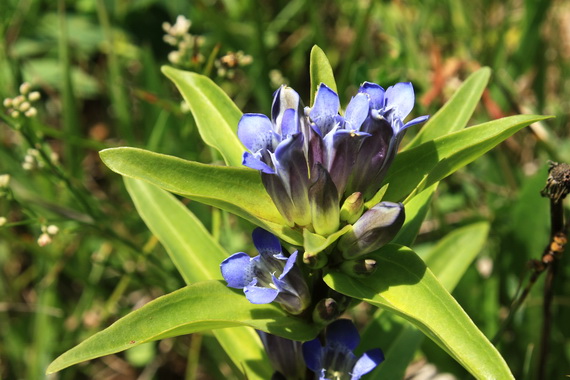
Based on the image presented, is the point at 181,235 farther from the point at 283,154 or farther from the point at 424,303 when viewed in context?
the point at 424,303

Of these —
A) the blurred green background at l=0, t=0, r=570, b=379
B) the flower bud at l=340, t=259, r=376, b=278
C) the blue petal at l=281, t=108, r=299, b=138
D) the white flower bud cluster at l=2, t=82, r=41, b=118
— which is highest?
the blue petal at l=281, t=108, r=299, b=138

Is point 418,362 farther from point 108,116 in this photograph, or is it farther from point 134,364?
point 108,116

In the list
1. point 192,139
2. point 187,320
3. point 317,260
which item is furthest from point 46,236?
point 317,260

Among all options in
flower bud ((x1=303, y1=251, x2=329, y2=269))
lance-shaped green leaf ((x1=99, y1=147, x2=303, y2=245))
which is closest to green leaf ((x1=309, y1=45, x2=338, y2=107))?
lance-shaped green leaf ((x1=99, y1=147, x2=303, y2=245))

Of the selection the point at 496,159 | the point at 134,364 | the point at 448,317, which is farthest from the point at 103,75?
the point at 448,317

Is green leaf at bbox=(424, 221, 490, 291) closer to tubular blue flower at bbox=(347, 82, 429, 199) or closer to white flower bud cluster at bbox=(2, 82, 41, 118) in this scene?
tubular blue flower at bbox=(347, 82, 429, 199)

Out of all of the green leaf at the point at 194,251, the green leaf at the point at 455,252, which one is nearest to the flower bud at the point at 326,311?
the green leaf at the point at 194,251
